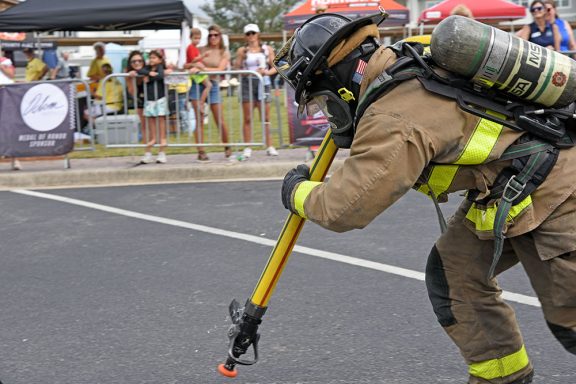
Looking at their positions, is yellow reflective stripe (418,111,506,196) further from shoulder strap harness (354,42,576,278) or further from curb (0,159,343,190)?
curb (0,159,343,190)

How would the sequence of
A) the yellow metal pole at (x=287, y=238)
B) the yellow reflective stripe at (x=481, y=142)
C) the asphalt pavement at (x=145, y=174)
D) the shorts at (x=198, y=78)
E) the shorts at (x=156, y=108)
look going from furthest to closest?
the shorts at (x=198, y=78) → the shorts at (x=156, y=108) → the asphalt pavement at (x=145, y=174) → the yellow metal pole at (x=287, y=238) → the yellow reflective stripe at (x=481, y=142)

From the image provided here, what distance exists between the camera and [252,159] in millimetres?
9938

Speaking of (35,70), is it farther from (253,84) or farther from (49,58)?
(253,84)

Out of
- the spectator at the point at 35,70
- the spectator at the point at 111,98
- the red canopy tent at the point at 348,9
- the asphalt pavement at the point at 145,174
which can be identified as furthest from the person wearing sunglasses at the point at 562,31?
the spectator at the point at 35,70

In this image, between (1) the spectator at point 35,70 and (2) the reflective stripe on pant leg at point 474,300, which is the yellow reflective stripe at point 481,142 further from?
(1) the spectator at point 35,70

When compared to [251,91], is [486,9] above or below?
above

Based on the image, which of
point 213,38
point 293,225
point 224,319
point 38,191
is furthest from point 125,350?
point 213,38

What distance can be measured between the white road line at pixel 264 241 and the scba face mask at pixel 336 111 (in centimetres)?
216

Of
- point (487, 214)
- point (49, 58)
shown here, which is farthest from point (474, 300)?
point (49, 58)

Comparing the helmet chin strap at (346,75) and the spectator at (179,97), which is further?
the spectator at (179,97)

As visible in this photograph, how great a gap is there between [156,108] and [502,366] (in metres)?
7.33

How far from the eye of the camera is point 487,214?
9.25ft

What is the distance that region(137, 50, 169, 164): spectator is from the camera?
9977mm

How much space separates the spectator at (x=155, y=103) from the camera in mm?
9977
